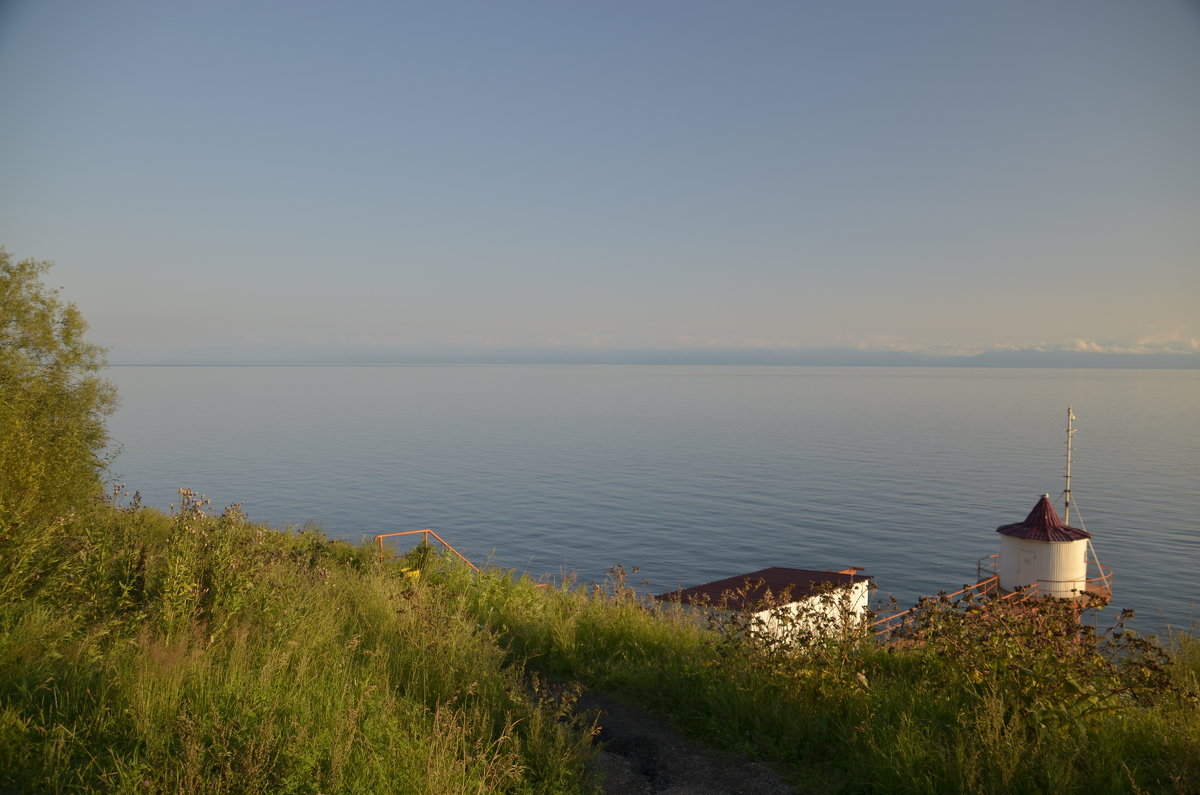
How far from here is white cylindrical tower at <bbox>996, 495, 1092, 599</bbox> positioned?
1131 inches

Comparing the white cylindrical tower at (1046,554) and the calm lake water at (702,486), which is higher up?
the white cylindrical tower at (1046,554)

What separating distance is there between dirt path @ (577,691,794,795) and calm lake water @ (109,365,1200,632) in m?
7.35

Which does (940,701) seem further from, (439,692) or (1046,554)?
(1046,554)

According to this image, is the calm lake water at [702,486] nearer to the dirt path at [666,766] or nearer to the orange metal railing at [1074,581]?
the orange metal railing at [1074,581]

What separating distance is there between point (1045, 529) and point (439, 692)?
28893mm

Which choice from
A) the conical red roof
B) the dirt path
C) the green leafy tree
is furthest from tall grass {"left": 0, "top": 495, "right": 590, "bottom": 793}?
the conical red roof

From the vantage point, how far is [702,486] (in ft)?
193

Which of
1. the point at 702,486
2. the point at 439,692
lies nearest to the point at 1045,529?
the point at 439,692

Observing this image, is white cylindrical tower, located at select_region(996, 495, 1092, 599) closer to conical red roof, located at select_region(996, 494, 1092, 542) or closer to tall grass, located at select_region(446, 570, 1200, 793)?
conical red roof, located at select_region(996, 494, 1092, 542)

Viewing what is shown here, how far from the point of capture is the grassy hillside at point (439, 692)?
16.4 feet

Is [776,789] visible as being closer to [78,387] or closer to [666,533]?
[78,387]

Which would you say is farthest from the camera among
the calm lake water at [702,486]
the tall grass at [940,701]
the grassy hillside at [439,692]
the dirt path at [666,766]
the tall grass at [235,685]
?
the calm lake water at [702,486]

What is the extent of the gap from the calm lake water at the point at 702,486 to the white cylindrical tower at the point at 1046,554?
216 inches

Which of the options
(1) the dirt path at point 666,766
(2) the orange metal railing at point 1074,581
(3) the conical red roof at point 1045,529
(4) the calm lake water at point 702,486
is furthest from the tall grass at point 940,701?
(3) the conical red roof at point 1045,529
